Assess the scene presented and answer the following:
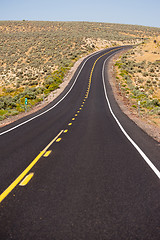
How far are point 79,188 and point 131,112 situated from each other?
46.9ft

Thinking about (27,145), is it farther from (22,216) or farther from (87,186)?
(22,216)

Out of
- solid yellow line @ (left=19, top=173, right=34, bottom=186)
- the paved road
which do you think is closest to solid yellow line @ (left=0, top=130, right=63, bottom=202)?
the paved road

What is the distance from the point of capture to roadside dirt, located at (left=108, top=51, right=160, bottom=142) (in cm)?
1107

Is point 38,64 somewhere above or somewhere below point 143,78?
above

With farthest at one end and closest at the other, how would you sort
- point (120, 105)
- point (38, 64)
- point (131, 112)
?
1. point (38, 64)
2. point (120, 105)
3. point (131, 112)

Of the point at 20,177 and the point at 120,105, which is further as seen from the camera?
the point at 120,105

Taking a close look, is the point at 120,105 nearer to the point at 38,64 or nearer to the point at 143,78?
Result: the point at 143,78

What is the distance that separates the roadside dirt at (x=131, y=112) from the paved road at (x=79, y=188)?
169 centimetres

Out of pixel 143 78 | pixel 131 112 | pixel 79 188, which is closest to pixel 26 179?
pixel 79 188

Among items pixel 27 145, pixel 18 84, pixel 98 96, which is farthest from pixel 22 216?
pixel 18 84

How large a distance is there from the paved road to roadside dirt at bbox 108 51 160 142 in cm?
169

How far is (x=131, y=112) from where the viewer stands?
17.7m

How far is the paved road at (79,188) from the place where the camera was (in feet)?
10.0

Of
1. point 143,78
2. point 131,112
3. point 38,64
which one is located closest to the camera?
point 131,112
